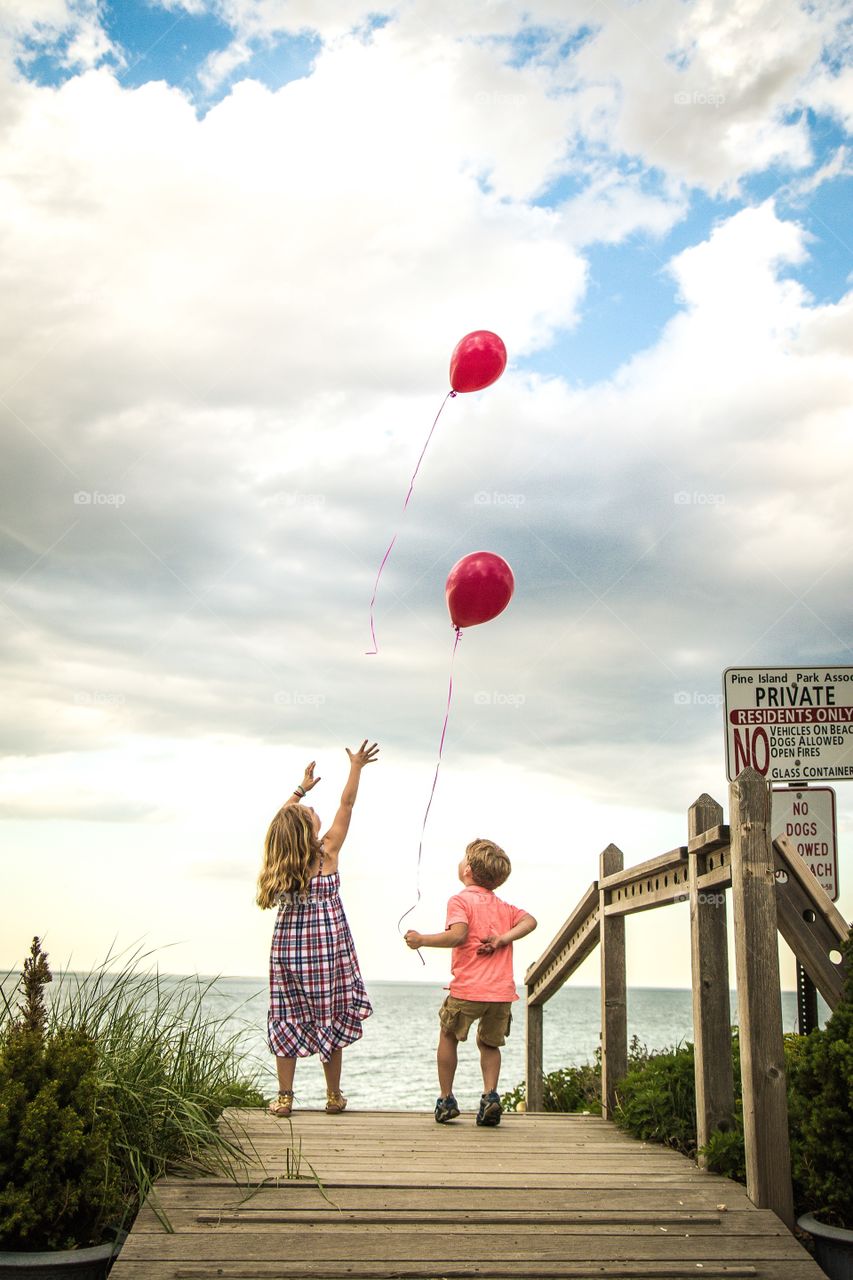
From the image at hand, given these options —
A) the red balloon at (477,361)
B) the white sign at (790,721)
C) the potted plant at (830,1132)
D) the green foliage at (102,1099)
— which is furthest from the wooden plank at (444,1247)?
the red balloon at (477,361)

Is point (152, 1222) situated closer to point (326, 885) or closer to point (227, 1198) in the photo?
point (227, 1198)

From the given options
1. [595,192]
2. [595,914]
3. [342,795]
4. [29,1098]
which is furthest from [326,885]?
[595,192]

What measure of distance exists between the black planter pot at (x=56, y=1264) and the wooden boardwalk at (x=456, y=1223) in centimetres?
10

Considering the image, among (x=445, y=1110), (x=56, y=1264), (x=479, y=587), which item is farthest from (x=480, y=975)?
(x=56, y=1264)

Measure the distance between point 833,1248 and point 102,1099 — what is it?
2.67 metres

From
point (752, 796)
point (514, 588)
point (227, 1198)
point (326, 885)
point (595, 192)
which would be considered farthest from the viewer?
point (595, 192)

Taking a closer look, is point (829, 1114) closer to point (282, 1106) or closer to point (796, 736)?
point (282, 1106)

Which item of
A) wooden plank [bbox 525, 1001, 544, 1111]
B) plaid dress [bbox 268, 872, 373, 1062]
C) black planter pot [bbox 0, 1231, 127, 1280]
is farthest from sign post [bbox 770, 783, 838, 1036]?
black planter pot [bbox 0, 1231, 127, 1280]

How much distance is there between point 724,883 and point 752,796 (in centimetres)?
50

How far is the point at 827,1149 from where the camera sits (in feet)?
12.5

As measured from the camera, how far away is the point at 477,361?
7441mm

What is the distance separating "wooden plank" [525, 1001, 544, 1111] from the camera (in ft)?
27.6

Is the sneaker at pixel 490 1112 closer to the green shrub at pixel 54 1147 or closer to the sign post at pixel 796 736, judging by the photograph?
the sign post at pixel 796 736

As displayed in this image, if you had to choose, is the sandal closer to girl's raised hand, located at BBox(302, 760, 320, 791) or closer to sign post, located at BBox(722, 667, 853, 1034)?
girl's raised hand, located at BBox(302, 760, 320, 791)
